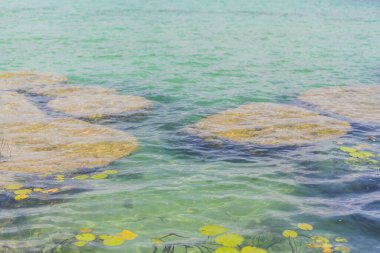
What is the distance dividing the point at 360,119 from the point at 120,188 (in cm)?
640

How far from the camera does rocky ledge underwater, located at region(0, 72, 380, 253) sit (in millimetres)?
5133

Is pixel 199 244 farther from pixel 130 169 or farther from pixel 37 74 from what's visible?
pixel 37 74

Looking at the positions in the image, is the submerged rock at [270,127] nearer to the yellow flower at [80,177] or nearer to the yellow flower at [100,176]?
the yellow flower at [100,176]

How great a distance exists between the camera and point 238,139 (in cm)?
873

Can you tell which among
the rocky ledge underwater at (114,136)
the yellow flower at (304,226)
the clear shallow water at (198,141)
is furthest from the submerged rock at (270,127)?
the yellow flower at (304,226)

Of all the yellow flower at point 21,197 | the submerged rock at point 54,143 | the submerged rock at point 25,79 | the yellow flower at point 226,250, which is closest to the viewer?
the yellow flower at point 226,250

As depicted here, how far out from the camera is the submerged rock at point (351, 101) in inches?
416

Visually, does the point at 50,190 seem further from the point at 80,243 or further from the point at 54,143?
the point at 54,143

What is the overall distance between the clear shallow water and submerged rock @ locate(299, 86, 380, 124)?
0.77 meters

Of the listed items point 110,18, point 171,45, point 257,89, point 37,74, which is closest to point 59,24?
point 110,18

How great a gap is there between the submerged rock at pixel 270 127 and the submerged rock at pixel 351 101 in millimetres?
906

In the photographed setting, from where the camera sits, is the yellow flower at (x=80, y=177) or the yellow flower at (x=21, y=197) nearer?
the yellow flower at (x=21, y=197)

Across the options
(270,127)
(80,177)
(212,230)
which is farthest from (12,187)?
(270,127)

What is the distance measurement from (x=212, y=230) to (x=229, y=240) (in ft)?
1.23
